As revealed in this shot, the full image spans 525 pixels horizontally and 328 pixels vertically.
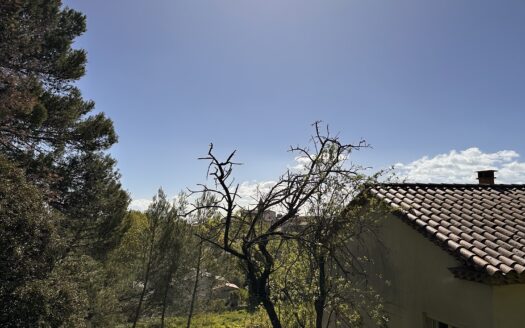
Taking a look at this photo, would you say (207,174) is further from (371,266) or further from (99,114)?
(99,114)

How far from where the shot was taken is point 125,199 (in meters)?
19.1

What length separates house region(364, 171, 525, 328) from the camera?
526cm

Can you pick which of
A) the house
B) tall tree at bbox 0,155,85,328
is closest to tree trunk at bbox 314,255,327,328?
the house

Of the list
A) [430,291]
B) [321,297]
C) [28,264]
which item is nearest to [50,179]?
[28,264]

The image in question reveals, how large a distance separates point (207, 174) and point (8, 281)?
18.2 feet

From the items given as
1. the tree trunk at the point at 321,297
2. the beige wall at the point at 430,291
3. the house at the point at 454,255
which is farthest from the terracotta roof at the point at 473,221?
the tree trunk at the point at 321,297

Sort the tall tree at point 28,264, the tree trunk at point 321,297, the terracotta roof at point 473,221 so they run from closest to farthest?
the terracotta roof at point 473,221 < the tree trunk at point 321,297 < the tall tree at point 28,264

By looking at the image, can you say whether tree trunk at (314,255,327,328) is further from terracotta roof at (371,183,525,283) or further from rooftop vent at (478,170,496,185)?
rooftop vent at (478,170,496,185)

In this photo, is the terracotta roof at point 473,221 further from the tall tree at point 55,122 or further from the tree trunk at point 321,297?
the tall tree at point 55,122

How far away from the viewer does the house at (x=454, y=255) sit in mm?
→ 5262

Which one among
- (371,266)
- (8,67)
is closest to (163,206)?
(8,67)

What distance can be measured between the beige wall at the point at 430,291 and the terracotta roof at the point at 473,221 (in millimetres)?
382

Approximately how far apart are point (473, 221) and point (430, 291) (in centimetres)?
161

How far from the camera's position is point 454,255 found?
18.7ft
